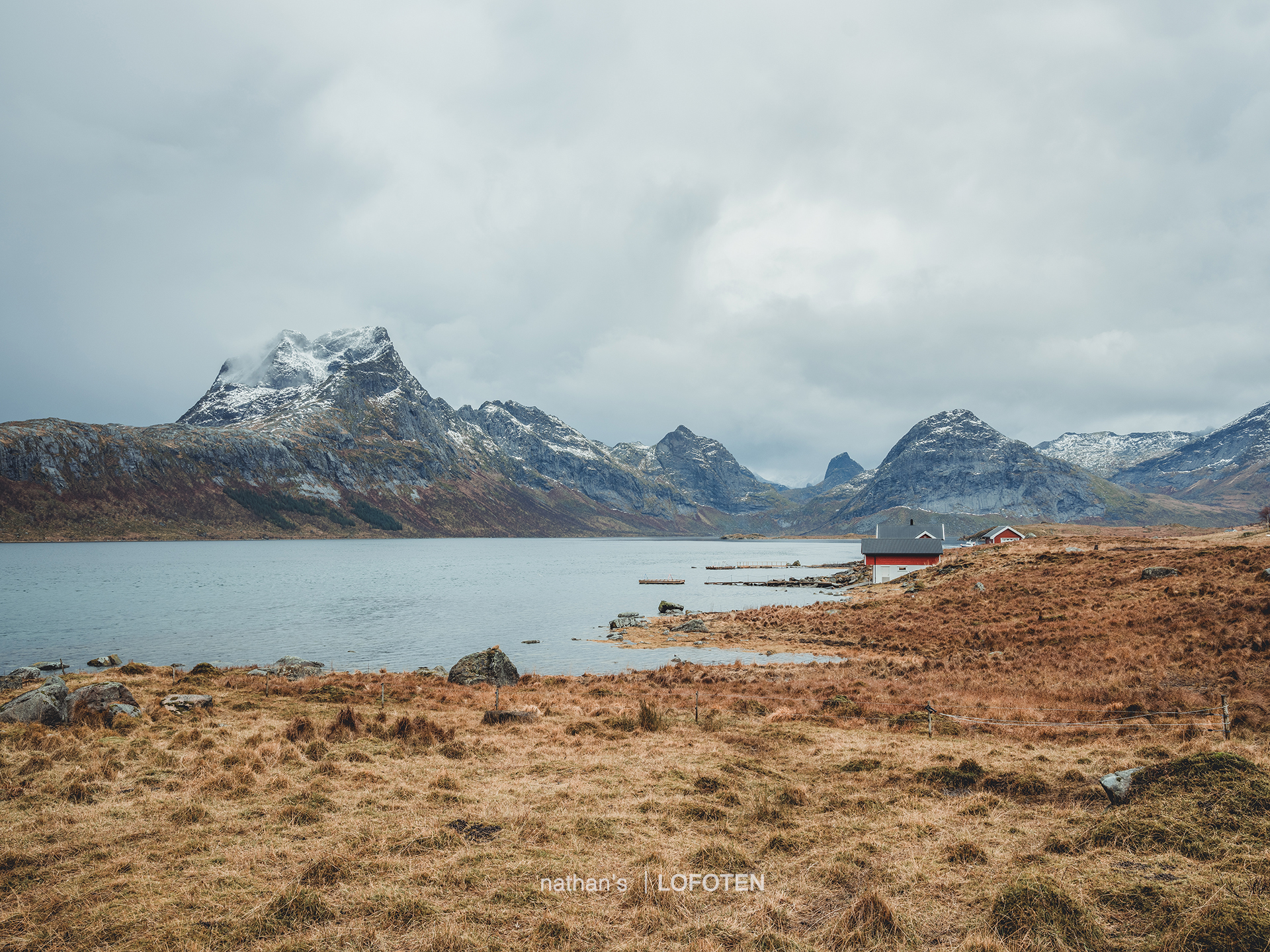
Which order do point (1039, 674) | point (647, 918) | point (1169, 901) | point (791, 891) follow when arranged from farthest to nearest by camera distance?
point (1039, 674) → point (791, 891) → point (647, 918) → point (1169, 901)

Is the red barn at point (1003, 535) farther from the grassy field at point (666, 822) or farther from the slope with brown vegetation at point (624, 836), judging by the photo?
the slope with brown vegetation at point (624, 836)

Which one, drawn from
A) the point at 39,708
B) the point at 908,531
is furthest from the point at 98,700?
the point at 908,531

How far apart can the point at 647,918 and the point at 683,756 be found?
343 inches

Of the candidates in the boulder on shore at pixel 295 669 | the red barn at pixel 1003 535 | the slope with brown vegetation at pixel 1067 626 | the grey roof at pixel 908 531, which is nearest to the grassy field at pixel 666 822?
the slope with brown vegetation at pixel 1067 626

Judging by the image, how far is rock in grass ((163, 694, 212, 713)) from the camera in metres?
22.8

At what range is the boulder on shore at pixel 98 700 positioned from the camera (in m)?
20.1

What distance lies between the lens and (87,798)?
44.0ft

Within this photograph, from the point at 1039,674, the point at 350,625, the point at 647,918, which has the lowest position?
the point at 350,625

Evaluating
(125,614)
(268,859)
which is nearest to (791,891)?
(268,859)

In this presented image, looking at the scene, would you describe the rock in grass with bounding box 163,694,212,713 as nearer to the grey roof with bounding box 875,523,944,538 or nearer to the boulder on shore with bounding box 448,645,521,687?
the boulder on shore with bounding box 448,645,521,687

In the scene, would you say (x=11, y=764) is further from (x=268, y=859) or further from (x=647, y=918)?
(x=647, y=918)

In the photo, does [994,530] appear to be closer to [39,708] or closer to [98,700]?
[98,700]

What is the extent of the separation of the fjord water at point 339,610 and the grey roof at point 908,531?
12.8m

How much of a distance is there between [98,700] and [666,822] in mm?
20868
